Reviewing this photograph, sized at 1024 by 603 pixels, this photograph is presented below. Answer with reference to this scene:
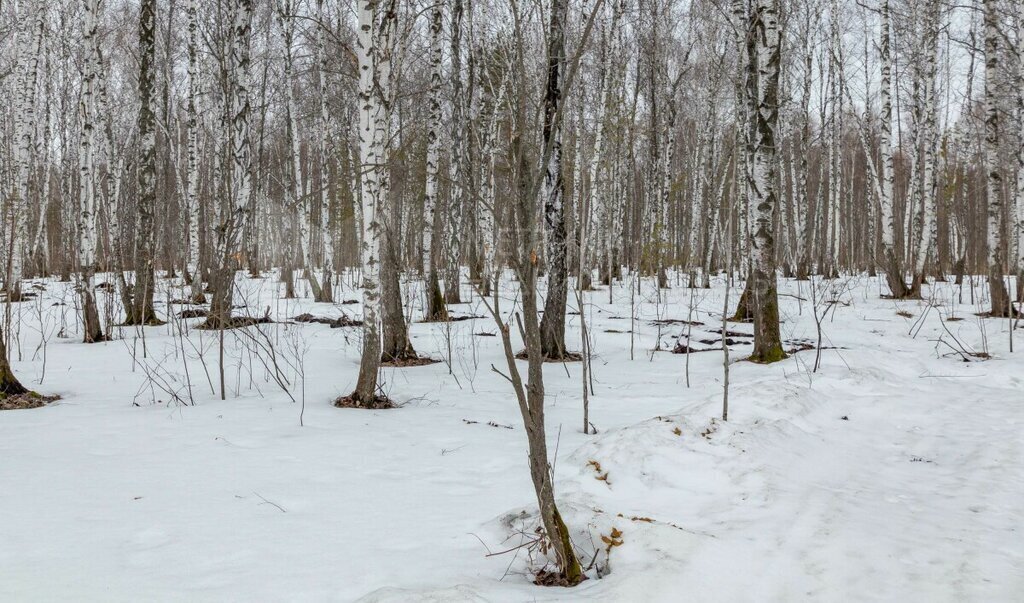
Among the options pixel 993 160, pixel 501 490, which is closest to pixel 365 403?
pixel 501 490

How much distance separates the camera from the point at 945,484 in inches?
125

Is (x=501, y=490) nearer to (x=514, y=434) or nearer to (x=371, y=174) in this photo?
(x=514, y=434)

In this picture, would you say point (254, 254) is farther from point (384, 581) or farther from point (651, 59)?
point (384, 581)

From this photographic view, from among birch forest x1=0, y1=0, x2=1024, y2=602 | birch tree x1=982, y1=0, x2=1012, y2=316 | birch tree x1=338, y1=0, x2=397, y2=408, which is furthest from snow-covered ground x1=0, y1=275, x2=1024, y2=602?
birch tree x1=982, y1=0, x2=1012, y2=316

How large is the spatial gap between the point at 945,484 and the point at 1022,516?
0.48 m

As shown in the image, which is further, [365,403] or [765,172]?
[765,172]

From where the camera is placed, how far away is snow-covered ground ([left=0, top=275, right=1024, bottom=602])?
210 cm

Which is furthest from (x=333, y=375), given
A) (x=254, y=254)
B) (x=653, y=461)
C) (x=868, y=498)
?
(x=254, y=254)

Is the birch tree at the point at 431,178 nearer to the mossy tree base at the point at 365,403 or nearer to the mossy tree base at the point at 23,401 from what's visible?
the mossy tree base at the point at 365,403

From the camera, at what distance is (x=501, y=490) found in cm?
310

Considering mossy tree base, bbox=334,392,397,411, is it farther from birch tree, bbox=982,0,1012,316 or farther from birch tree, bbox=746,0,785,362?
birch tree, bbox=982,0,1012,316

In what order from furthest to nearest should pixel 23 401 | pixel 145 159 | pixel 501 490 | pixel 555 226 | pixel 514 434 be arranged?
pixel 145 159, pixel 555 226, pixel 23 401, pixel 514 434, pixel 501 490

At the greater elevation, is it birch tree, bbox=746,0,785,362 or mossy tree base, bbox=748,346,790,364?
birch tree, bbox=746,0,785,362

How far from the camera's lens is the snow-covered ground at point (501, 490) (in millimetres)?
2100
